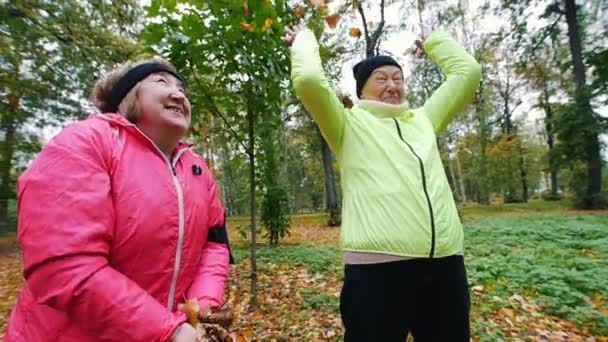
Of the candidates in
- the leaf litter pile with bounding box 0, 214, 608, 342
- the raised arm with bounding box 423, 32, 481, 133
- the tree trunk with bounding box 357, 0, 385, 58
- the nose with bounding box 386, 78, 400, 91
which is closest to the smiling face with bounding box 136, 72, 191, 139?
the leaf litter pile with bounding box 0, 214, 608, 342

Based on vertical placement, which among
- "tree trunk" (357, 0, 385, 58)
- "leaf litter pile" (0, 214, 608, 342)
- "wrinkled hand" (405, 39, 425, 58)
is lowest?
"leaf litter pile" (0, 214, 608, 342)

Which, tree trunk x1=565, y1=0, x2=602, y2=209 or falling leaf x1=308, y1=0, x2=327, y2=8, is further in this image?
tree trunk x1=565, y1=0, x2=602, y2=209

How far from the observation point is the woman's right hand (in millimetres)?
1058

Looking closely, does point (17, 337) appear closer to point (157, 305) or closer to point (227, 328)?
point (157, 305)

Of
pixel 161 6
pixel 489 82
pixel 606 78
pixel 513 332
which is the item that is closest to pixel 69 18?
pixel 161 6

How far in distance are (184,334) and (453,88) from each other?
2001 mm

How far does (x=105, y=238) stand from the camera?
1031 millimetres

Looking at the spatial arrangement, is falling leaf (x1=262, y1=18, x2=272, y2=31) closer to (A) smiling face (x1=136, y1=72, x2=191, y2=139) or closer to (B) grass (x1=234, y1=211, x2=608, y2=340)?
(A) smiling face (x1=136, y1=72, x2=191, y2=139)

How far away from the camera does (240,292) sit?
16.4 feet

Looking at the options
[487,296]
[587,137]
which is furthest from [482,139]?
[487,296]

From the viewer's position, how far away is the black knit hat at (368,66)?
6.59 ft

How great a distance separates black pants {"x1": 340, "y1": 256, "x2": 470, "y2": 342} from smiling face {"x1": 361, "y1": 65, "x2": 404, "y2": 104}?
0.94 meters

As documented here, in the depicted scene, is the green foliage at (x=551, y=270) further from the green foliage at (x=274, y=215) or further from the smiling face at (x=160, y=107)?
the green foliage at (x=274, y=215)

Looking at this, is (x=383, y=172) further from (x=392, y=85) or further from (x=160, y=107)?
(x=160, y=107)
